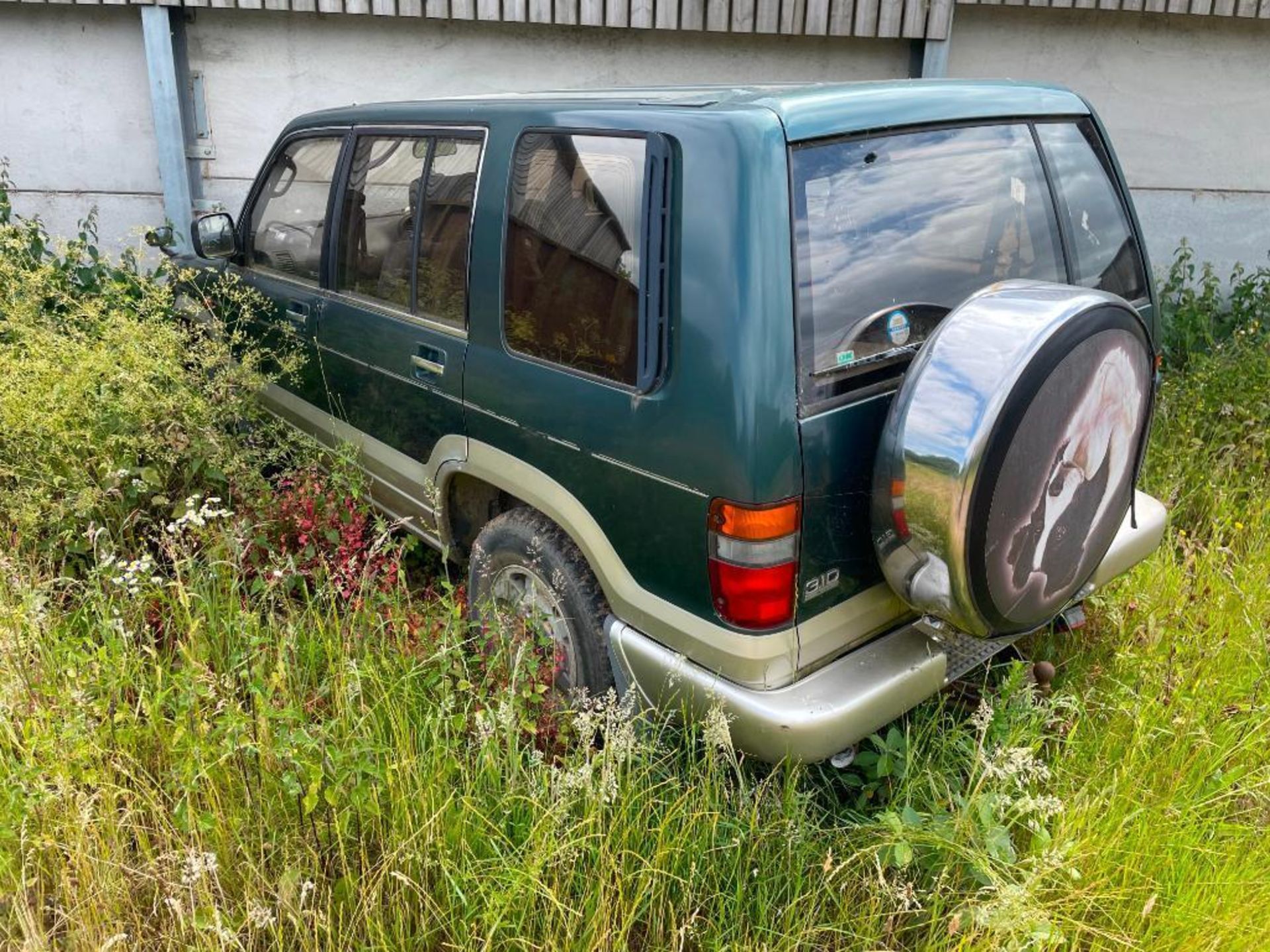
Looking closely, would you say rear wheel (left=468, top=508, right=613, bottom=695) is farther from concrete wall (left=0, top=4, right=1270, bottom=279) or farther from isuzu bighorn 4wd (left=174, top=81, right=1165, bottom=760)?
concrete wall (left=0, top=4, right=1270, bottom=279)

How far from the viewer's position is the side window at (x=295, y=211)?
12.8 feet

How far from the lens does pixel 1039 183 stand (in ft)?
9.45

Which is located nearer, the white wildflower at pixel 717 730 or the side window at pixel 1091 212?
the white wildflower at pixel 717 730

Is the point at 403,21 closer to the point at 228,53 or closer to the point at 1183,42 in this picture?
the point at 228,53

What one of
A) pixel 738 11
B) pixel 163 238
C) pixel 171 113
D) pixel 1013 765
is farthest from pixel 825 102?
pixel 171 113

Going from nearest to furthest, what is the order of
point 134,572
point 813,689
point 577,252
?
point 813,689 < point 577,252 < point 134,572

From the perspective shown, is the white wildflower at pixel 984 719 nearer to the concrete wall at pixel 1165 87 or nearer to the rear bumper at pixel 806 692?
the rear bumper at pixel 806 692

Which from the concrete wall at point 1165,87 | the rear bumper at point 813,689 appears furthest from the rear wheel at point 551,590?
the concrete wall at point 1165,87

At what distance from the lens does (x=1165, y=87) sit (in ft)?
20.5

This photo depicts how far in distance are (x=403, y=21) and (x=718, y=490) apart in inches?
198

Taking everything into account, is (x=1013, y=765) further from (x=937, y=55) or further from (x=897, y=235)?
(x=937, y=55)

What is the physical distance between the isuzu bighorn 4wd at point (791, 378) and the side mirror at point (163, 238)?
1475 millimetres

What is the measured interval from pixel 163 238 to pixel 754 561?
12.5 feet

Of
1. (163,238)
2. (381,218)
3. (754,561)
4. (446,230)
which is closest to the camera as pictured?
(754,561)
